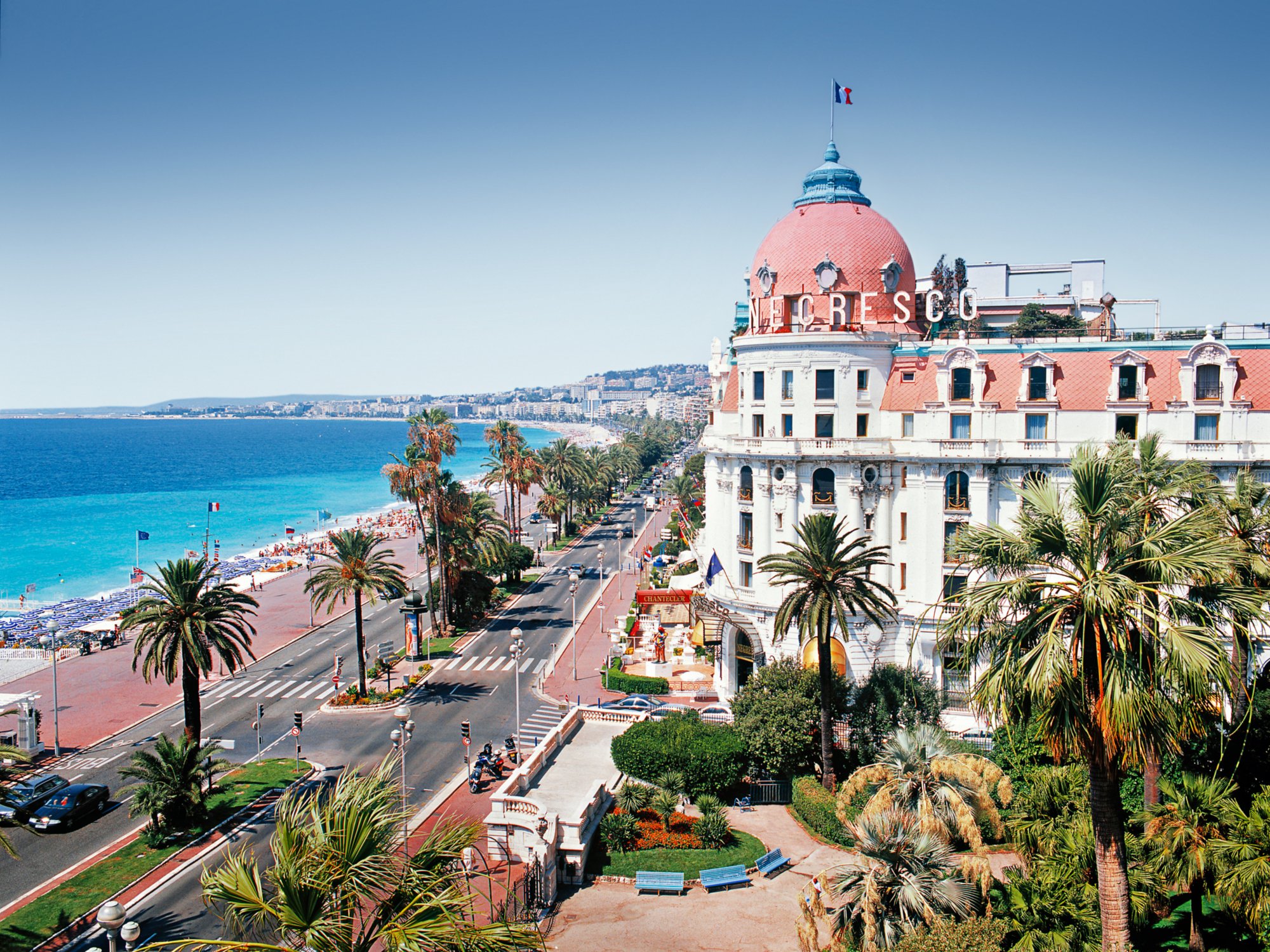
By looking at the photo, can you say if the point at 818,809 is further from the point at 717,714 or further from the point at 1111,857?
the point at 1111,857

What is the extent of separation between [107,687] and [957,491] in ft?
182

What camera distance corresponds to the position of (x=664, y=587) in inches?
3219

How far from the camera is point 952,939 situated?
20750mm

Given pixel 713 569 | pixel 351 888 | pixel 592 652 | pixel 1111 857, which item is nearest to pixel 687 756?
pixel 713 569

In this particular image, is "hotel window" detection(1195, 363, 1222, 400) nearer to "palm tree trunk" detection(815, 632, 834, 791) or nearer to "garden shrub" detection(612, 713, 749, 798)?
"palm tree trunk" detection(815, 632, 834, 791)

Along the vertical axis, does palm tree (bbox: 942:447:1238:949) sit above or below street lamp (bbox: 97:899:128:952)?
above

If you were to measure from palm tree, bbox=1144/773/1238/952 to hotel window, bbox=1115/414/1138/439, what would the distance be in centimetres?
2500

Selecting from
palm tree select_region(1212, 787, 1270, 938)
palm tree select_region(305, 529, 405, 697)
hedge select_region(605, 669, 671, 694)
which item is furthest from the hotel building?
palm tree select_region(1212, 787, 1270, 938)

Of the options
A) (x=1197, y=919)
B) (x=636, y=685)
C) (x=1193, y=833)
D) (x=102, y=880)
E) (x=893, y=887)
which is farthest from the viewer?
(x=636, y=685)

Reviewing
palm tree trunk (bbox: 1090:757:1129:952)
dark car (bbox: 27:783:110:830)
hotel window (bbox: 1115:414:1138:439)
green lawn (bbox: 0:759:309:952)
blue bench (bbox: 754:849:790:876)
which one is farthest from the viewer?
hotel window (bbox: 1115:414:1138:439)

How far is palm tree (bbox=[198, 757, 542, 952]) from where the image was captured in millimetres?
14633

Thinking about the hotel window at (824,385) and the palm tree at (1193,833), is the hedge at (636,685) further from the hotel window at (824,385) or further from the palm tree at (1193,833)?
the palm tree at (1193,833)

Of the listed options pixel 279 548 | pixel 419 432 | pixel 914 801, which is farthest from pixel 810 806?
pixel 279 548

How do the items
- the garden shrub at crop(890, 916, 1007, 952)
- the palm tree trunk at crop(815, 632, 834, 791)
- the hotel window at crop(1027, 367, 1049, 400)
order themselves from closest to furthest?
the garden shrub at crop(890, 916, 1007, 952), the palm tree trunk at crop(815, 632, 834, 791), the hotel window at crop(1027, 367, 1049, 400)
